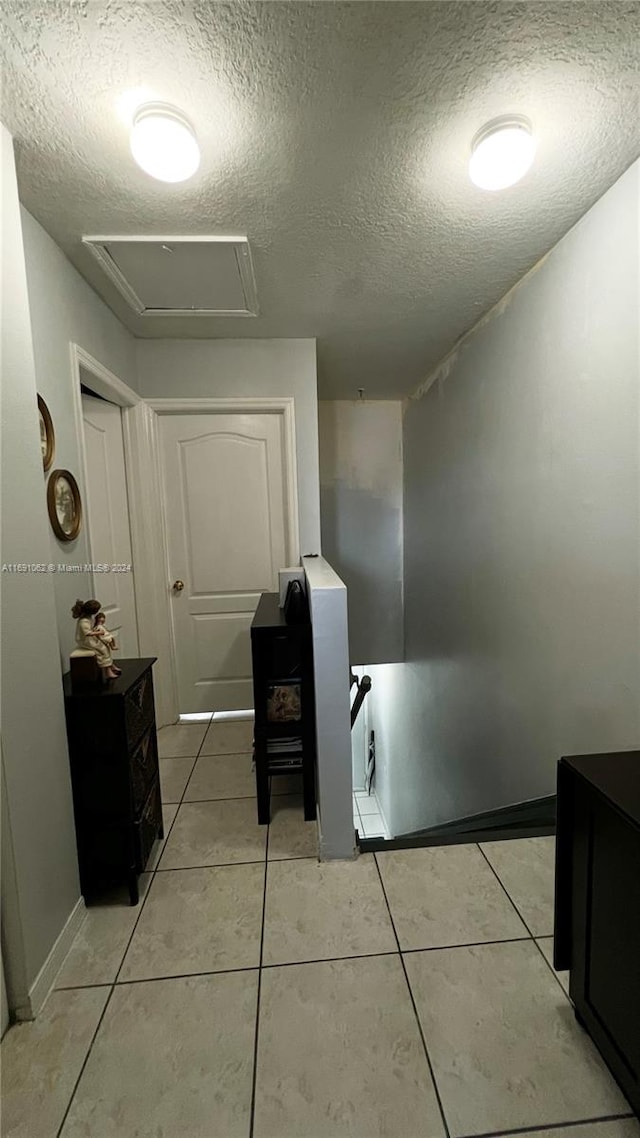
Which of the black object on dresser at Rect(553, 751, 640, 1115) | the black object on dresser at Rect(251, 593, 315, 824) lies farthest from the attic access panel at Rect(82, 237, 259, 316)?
the black object on dresser at Rect(553, 751, 640, 1115)

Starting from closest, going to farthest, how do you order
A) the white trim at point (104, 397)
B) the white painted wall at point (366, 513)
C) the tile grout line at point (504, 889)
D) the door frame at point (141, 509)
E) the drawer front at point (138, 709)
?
the tile grout line at point (504, 889) < the drawer front at point (138, 709) < the white trim at point (104, 397) < the door frame at point (141, 509) < the white painted wall at point (366, 513)

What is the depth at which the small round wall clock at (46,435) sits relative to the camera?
1.49 meters

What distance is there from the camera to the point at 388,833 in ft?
16.3

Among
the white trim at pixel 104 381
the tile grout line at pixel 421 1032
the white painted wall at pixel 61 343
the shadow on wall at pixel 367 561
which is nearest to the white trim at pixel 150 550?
the white trim at pixel 104 381

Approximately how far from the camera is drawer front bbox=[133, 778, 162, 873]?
1463 millimetres

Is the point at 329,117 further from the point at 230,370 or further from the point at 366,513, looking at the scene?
the point at 366,513

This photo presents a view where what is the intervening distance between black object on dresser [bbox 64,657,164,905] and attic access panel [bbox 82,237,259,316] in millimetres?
1622

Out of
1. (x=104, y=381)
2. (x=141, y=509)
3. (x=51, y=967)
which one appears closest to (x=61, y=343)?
(x=104, y=381)

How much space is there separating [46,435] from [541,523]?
6.57 ft

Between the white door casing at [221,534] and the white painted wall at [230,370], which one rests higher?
the white painted wall at [230,370]

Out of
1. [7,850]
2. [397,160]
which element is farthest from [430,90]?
[7,850]

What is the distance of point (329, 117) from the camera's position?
1.15m

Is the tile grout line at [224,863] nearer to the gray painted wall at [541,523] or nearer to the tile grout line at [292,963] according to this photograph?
the tile grout line at [292,963]

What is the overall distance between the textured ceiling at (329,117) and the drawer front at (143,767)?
184 centimetres
